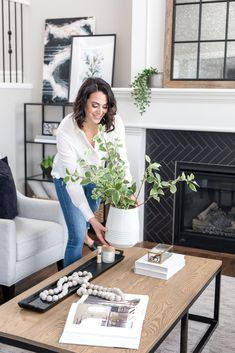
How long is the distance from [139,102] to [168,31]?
608 millimetres

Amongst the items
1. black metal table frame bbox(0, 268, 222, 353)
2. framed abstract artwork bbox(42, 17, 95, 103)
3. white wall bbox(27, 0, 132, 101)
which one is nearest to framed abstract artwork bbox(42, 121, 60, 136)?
framed abstract artwork bbox(42, 17, 95, 103)

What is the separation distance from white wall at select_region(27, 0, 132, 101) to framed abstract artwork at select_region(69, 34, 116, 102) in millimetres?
89

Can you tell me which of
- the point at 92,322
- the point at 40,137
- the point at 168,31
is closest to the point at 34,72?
the point at 40,137

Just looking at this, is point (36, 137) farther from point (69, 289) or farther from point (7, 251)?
point (69, 289)

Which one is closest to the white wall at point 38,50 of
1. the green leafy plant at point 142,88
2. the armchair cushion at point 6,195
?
the green leafy plant at point 142,88

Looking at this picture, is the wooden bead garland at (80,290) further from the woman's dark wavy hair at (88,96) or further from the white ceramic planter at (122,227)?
the woman's dark wavy hair at (88,96)

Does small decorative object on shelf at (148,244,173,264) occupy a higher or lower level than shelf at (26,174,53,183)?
higher

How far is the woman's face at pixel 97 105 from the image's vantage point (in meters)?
2.53

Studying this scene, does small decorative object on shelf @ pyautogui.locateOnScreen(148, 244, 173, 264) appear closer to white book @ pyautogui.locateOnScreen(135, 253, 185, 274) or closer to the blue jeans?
white book @ pyautogui.locateOnScreen(135, 253, 185, 274)

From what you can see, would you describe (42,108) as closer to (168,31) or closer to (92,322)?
(168,31)

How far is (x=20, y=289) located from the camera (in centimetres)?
320

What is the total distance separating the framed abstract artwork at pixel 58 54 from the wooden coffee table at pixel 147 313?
243 cm

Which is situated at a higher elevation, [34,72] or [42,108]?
[34,72]

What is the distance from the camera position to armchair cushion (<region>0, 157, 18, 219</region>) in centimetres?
306
